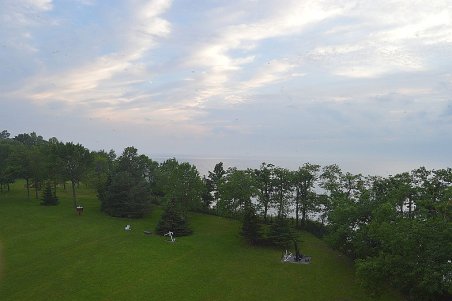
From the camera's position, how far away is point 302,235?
61.0m

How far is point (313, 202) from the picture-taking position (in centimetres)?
6369

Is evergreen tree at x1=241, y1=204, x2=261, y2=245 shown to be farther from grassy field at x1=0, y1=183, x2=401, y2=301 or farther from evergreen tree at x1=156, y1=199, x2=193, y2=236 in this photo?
evergreen tree at x1=156, y1=199, x2=193, y2=236

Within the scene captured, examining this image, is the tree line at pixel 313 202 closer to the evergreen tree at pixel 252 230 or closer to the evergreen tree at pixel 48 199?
the evergreen tree at pixel 252 230

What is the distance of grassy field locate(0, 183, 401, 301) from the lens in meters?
35.1

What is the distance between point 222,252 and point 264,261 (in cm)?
629

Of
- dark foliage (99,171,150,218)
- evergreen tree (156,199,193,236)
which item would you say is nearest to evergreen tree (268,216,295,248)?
evergreen tree (156,199,193,236)

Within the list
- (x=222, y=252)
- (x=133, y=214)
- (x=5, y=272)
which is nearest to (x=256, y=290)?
(x=222, y=252)

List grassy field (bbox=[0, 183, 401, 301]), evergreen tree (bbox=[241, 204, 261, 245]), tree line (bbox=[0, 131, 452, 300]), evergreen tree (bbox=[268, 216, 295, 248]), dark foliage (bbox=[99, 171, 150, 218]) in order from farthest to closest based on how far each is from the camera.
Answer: dark foliage (bbox=[99, 171, 150, 218]) < evergreen tree (bbox=[241, 204, 261, 245]) < evergreen tree (bbox=[268, 216, 295, 248]) < grassy field (bbox=[0, 183, 401, 301]) < tree line (bbox=[0, 131, 452, 300])

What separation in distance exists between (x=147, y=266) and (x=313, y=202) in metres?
33.4

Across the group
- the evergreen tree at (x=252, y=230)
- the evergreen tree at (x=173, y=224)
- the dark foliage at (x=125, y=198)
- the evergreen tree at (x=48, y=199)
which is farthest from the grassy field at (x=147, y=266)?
the evergreen tree at (x=48, y=199)

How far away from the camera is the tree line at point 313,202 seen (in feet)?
95.5

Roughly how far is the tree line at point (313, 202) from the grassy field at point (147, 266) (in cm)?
384

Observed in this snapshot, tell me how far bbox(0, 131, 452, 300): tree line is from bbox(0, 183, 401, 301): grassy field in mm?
3845

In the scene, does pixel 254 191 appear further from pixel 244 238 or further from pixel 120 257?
pixel 120 257
